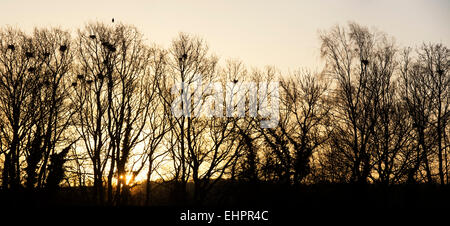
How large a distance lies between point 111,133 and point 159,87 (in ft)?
12.7

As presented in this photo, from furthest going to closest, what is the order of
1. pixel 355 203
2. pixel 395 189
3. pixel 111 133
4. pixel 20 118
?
pixel 395 189, pixel 355 203, pixel 20 118, pixel 111 133

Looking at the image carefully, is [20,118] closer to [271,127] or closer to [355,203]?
[271,127]

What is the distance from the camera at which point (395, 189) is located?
20.8 meters

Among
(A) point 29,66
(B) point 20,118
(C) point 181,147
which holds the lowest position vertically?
(C) point 181,147

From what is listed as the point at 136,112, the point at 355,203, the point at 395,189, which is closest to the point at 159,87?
the point at 136,112

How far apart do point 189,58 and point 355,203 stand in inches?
486

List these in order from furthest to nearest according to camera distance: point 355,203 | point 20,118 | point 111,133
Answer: point 355,203 < point 20,118 < point 111,133

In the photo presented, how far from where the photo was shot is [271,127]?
2194 cm

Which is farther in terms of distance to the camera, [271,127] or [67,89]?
[271,127]

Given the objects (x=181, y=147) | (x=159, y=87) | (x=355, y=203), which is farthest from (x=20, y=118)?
(x=355, y=203)

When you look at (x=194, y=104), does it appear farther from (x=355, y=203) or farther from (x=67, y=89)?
(x=355, y=203)

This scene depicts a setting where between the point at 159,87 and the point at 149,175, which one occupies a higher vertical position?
A: the point at 159,87

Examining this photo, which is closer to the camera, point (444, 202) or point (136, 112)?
point (136, 112)

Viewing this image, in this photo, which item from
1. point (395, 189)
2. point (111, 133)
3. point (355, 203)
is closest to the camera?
point (111, 133)
